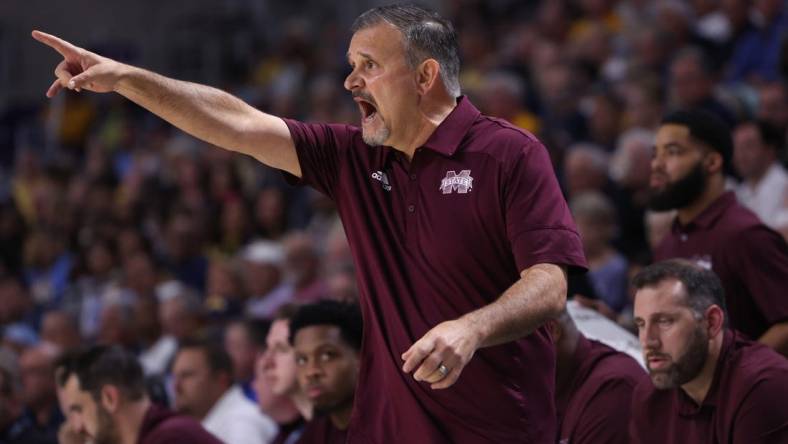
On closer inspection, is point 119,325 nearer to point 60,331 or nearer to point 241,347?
point 60,331

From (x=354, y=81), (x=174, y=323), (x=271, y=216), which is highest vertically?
(x=271, y=216)

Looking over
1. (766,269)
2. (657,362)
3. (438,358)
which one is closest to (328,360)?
(657,362)

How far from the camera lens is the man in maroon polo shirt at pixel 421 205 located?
3.10 m

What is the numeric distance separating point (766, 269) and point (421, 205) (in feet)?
6.64

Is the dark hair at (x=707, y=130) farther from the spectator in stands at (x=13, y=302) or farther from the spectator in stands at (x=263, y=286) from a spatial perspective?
the spectator in stands at (x=13, y=302)

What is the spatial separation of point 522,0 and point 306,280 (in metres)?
4.98

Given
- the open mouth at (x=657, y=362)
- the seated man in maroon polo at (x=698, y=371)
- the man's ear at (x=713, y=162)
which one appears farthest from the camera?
the man's ear at (x=713, y=162)

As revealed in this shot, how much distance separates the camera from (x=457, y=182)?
315 cm

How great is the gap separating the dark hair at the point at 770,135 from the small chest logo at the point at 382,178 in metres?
Answer: 4.38

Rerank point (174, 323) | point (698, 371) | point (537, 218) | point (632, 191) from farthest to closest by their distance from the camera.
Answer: point (174, 323), point (632, 191), point (698, 371), point (537, 218)

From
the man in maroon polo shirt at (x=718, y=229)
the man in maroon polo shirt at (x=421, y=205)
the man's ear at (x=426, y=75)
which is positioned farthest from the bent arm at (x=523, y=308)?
the man in maroon polo shirt at (x=718, y=229)

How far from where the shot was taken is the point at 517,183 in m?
3.07

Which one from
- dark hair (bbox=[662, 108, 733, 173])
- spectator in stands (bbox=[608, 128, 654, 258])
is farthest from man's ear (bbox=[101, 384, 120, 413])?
spectator in stands (bbox=[608, 128, 654, 258])

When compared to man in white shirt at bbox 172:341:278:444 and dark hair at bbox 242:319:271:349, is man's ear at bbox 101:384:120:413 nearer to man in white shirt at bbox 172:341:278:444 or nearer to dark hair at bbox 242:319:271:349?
man in white shirt at bbox 172:341:278:444
